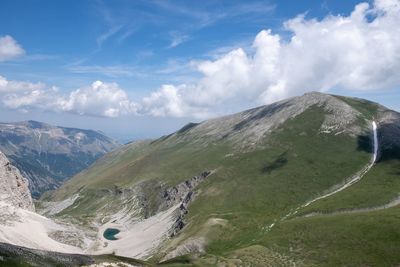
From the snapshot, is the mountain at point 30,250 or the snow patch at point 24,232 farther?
the snow patch at point 24,232

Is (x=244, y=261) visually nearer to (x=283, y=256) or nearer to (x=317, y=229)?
(x=283, y=256)

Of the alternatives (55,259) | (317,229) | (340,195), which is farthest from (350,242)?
(55,259)

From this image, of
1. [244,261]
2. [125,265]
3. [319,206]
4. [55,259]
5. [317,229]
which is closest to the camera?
[55,259]

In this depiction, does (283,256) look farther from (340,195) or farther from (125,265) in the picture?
(340,195)

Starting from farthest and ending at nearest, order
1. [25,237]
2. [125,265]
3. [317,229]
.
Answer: [25,237] < [317,229] < [125,265]

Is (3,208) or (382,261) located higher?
(3,208)

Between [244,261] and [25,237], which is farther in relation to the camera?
[25,237]

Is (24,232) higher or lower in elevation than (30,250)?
lower

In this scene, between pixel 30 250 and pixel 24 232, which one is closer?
pixel 30 250

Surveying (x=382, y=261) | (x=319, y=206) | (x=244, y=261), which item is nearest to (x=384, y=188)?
(x=319, y=206)

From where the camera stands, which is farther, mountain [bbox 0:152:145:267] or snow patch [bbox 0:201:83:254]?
snow patch [bbox 0:201:83:254]
